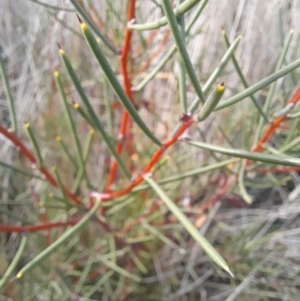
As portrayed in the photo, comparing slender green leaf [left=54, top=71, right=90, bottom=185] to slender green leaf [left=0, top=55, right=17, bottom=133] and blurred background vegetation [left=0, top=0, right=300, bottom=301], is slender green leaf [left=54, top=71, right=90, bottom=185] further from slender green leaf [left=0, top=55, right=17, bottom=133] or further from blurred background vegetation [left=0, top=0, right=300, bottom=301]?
blurred background vegetation [left=0, top=0, right=300, bottom=301]

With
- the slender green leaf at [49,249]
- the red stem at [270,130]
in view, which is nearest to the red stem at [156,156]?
the slender green leaf at [49,249]

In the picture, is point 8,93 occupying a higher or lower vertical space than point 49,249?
higher

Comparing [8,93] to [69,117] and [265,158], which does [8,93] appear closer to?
[69,117]

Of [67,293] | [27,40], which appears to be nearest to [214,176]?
[67,293]

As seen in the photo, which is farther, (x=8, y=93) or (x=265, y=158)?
(x=8, y=93)

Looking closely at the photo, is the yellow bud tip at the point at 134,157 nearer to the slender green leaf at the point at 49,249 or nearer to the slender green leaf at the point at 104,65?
the slender green leaf at the point at 49,249

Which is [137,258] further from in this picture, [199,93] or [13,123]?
[199,93]

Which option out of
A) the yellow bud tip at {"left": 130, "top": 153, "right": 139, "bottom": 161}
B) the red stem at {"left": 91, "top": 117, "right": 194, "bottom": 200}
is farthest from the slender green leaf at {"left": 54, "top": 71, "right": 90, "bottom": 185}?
the yellow bud tip at {"left": 130, "top": 153, "right": 139, "bottom": 161}

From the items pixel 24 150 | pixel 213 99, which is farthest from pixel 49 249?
pixel 213 99
